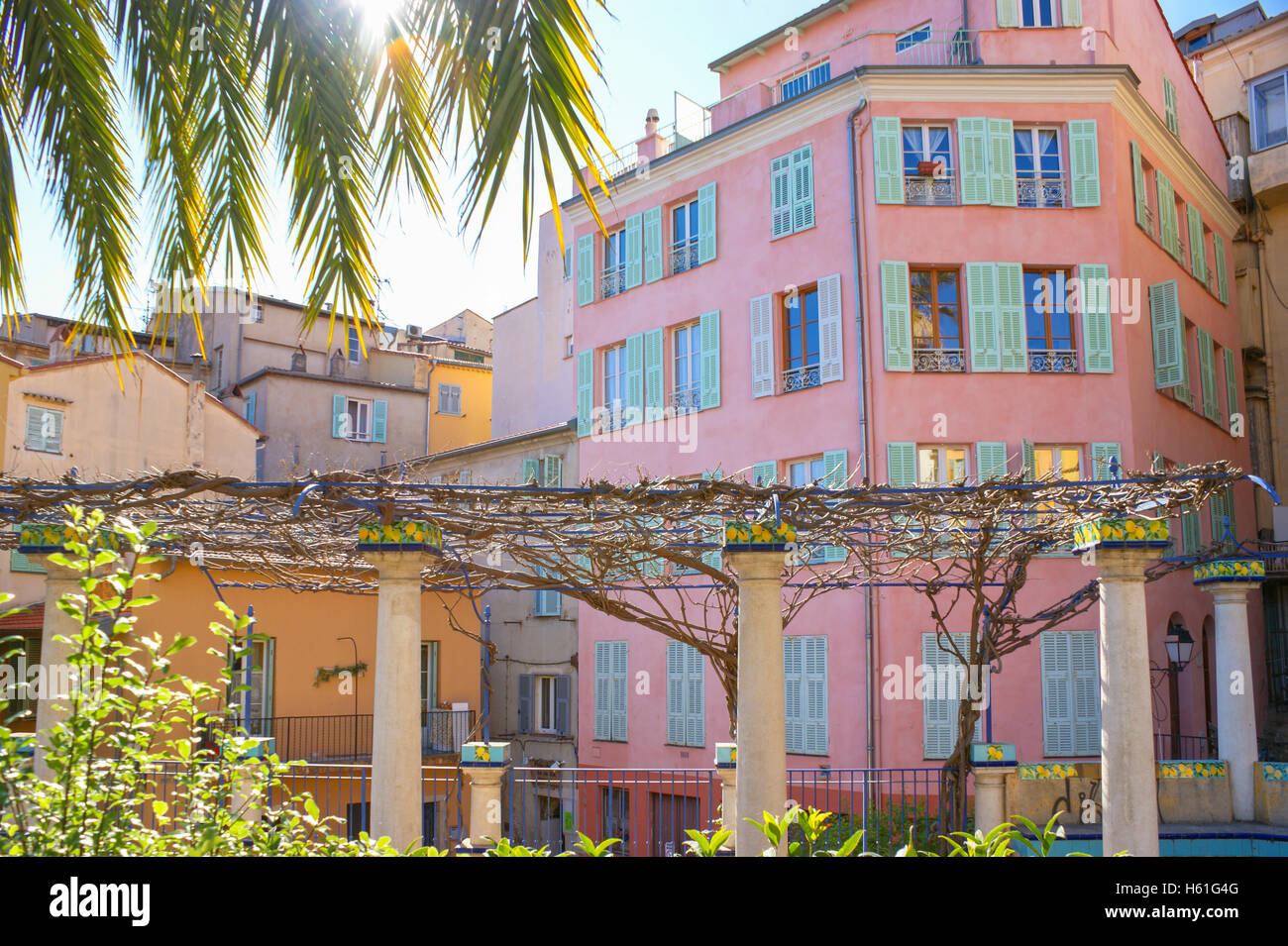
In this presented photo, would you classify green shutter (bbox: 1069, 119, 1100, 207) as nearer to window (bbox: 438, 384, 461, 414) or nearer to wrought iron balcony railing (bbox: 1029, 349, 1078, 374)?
wrought iron balcony railing (bbox: 1029, 349, 1078, 374)

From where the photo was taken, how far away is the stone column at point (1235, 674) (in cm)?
1278

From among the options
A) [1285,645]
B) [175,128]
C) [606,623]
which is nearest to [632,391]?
[606,623]

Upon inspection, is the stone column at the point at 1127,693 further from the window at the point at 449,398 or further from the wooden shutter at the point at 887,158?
the window at the point at 449,398

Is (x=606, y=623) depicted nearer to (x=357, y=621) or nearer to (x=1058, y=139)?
(x=357, y=621)

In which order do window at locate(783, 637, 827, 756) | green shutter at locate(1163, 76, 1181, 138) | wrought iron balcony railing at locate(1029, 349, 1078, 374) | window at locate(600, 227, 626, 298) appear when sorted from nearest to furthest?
wrought iron balcony railing at locate(1029, 349, 1078, 374) → window at locate(783, 637, 827, 756) → green shutter at locate(1163, 76, 1181, 138) → window at locate(600, 227, 626, 298)

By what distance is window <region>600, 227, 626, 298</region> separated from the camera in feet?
78.6

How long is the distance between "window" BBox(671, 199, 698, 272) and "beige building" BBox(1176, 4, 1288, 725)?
11.3 metres

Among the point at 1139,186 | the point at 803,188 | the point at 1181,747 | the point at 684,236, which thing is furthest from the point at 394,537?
the point at 1139,186

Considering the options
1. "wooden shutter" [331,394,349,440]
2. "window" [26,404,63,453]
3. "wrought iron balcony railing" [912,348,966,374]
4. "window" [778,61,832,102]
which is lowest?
"window" [26,404,63,453]

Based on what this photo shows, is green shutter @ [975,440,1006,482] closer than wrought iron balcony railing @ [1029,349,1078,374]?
Yes

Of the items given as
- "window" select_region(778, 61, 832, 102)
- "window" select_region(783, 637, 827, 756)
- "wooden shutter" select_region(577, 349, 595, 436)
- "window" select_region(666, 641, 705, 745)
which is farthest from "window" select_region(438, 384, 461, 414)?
"window" select_region(783, 637, 827, 756)

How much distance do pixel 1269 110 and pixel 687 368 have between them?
→ 41.6 feet

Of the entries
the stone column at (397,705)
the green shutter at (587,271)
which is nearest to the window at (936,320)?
the green shutter at (587,271)

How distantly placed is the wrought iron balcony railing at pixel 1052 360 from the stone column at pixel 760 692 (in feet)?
38.3
